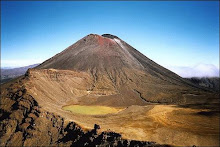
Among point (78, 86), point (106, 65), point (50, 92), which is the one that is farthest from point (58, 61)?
point (50, 92)

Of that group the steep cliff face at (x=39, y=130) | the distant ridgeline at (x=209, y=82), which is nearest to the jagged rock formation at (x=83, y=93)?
the steep cliff face at (x=39, y=130)

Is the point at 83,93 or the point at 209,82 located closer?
the point at 83,93

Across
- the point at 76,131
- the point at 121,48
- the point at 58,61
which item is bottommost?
the point at 76,131

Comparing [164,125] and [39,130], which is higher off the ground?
[164,125]

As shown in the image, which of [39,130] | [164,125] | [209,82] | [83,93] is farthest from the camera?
[209,82]

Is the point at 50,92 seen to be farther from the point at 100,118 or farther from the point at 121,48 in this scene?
the point at 121,48

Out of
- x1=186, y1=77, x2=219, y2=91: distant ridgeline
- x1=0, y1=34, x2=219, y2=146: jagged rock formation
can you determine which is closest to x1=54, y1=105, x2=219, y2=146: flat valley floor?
x1=0, y1=34, x2=219, y2=146: jagged rock formation

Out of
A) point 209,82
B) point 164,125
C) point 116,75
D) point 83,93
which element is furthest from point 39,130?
point 209,82

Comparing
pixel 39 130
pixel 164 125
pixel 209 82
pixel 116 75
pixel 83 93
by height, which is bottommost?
pixel 39 130

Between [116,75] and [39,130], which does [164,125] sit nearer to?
[39,130]
